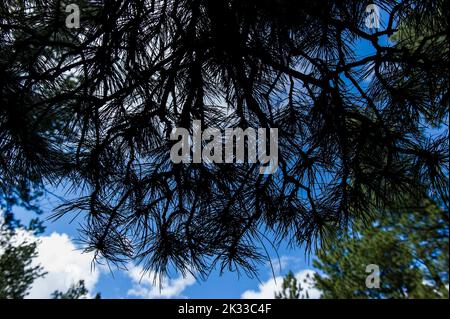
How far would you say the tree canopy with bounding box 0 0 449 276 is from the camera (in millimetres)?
1234

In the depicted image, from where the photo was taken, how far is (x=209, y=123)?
54.7 inches

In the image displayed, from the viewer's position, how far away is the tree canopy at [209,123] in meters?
1.23

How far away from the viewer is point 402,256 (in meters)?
3.89

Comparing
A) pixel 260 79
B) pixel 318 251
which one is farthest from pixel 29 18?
pixel 318 251

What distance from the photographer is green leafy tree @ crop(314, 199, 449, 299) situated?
3.56 m

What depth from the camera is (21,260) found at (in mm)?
4539

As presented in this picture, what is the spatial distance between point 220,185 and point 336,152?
418mm

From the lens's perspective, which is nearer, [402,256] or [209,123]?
[209,123]

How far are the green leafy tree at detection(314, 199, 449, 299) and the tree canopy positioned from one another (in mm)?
1917

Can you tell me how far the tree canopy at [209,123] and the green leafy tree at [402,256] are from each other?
1917 millimetres

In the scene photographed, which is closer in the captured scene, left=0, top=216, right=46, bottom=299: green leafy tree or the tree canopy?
the tree canopy

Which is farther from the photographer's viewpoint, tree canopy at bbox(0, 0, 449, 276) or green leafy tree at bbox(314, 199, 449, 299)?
green leafy tree at bbox(314, 199, 449, 299)

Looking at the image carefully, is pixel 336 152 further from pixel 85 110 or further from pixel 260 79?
pixel 85 110

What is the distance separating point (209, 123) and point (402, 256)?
10.6ft
